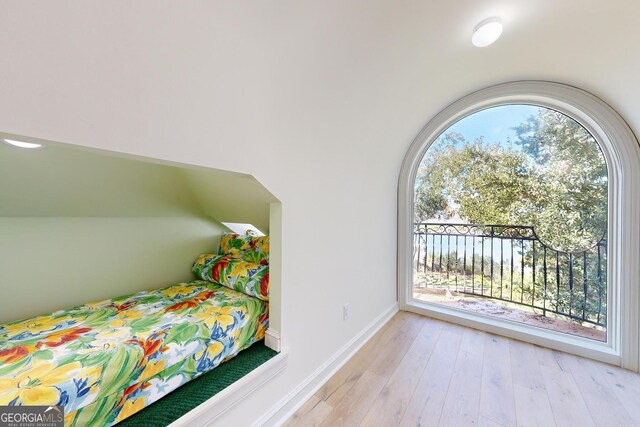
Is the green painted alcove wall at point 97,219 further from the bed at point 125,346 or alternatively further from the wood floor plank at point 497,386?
the wood floor plank at point 497,386

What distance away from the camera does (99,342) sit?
0.95 meters

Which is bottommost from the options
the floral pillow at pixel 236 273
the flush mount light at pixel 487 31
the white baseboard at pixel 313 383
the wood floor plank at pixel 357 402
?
the wood floor plank at pixel 357 402

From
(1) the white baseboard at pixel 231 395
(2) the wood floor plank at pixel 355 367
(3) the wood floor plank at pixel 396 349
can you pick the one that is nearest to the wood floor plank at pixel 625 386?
(3) the wood floor plank at pixel 396 349

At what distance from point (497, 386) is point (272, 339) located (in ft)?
4.76

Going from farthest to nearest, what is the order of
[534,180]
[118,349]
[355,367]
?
[534,180], [355,367], [118,349]

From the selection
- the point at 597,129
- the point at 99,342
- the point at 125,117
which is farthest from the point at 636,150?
the point at 99,342

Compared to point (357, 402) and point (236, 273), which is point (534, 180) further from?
point (236, 273)

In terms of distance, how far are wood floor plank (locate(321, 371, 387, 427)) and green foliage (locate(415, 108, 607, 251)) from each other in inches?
67.7

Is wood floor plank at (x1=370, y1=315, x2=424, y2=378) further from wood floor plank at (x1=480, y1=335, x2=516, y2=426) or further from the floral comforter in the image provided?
the floral comforter

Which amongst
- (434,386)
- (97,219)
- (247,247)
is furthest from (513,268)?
(97,219)

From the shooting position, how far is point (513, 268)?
2.22 meters

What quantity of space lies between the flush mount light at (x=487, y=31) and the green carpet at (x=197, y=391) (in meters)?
2.07

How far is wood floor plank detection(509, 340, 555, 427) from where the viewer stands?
48.4 inches

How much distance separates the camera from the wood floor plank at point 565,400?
4.00ft
